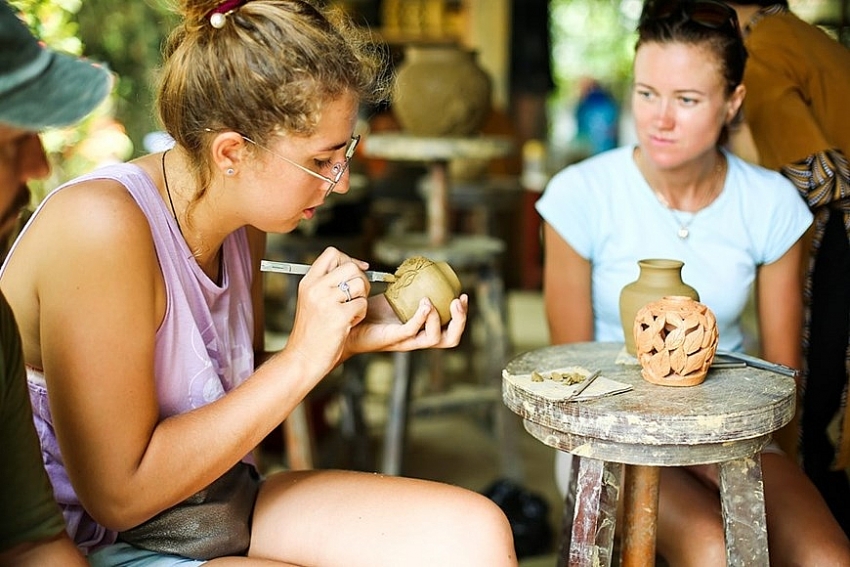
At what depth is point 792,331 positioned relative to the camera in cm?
242

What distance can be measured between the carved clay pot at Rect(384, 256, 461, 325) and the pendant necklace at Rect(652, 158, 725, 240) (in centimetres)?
79

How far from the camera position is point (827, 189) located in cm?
250

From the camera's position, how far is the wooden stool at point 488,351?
3.64 m

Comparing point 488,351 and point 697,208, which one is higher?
point 697,208

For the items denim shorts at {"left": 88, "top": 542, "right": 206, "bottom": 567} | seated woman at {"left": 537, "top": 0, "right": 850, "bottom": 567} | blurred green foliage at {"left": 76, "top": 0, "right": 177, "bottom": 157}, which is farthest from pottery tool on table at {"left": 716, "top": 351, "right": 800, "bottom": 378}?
blurred green foliage at {"left": 76, "top": 0, "right": 177, "bottom": 157}

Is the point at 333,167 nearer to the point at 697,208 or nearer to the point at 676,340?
the point at 676,340

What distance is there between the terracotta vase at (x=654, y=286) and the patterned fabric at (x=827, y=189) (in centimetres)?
70

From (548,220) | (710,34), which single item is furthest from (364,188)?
(710,34)

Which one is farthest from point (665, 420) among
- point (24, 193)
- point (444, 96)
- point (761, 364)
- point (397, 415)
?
point (444, 96)

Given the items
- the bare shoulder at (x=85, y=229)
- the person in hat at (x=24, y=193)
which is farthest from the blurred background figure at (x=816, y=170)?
the person in hat at (x=24, y=193)

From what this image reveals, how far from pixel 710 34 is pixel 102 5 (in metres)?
3.22

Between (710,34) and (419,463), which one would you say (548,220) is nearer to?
(710,34)

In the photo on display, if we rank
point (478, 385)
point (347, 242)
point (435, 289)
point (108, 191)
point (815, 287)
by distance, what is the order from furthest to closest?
point (478, 385), point (347, 242), point (815, 287), point (435, 289), point (108, 191)

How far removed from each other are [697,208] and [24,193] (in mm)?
1661
